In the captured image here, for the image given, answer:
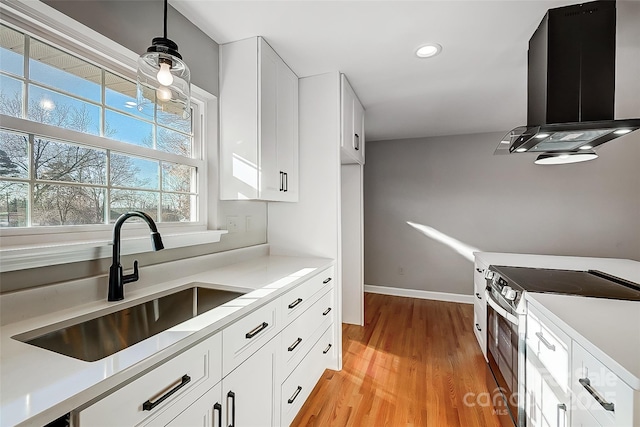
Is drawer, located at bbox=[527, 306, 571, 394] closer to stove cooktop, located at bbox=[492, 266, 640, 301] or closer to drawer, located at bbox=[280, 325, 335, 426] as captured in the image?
stove cooktop, located at bbox=[492, 266, 640, 301]

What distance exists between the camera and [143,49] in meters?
1.43

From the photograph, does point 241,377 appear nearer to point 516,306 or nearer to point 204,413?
point 204,413

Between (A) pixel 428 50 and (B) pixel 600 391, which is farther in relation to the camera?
(A) pixel 428 50

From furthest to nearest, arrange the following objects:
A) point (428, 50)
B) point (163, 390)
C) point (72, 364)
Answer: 1. point (428, 50)
2. point (163, 390)
3. point (72, 364)

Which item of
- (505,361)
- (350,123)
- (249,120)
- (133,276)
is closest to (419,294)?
(505,361)

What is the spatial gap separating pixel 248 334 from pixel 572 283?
6.04 feet

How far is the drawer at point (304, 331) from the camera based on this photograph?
1.58m

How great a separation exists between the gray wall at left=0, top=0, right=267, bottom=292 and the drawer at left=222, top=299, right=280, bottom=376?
0.65m

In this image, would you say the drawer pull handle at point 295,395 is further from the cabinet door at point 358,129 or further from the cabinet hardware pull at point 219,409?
the cabinet door at point 358,129

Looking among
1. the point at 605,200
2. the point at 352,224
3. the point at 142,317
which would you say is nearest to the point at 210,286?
the point at 142,317

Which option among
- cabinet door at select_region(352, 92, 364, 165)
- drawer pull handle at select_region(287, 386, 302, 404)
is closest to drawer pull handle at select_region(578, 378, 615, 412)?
drawer pull handle at select_region(287, 386, 302, 404)

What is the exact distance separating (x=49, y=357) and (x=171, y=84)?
1030mm

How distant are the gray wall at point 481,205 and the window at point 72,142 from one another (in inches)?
132

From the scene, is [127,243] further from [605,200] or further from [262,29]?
[605,200]
